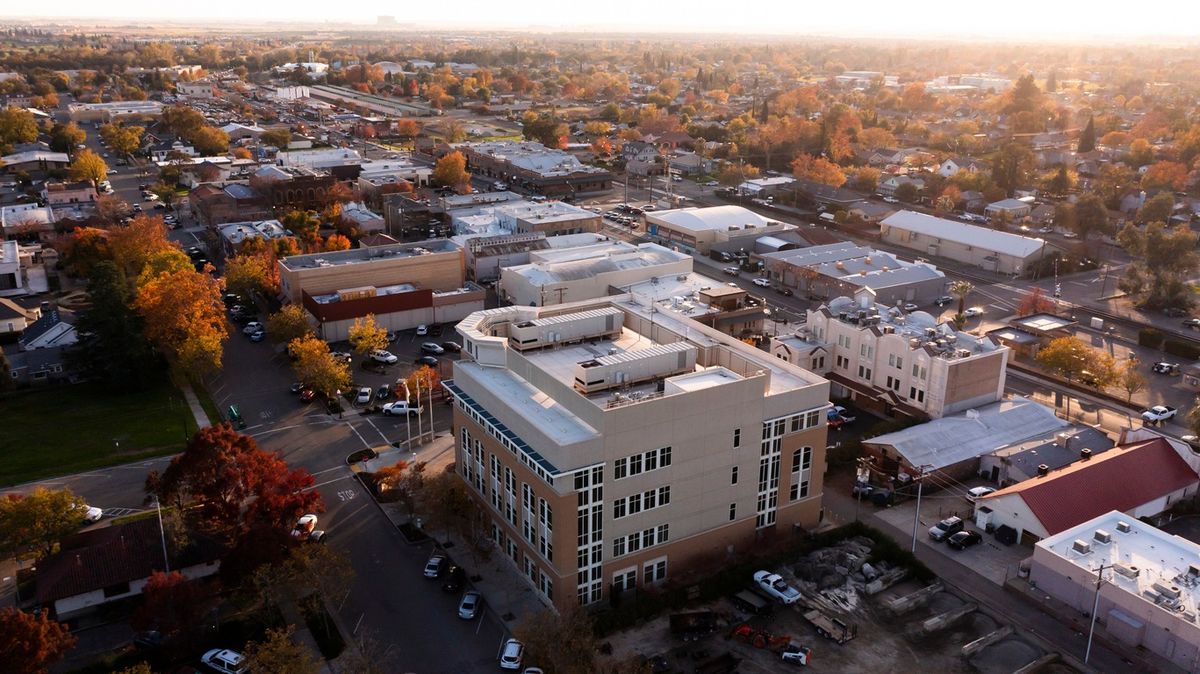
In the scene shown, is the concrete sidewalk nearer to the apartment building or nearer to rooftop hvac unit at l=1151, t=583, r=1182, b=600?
rooftop hvac unit at l=1151, t=583, r=1182, b=600

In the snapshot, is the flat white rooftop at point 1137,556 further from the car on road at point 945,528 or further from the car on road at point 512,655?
the car on road at point 512,655

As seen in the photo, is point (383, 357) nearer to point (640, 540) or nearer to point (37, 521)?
point (37, 521)

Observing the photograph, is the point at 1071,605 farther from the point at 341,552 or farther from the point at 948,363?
the point at 341,552

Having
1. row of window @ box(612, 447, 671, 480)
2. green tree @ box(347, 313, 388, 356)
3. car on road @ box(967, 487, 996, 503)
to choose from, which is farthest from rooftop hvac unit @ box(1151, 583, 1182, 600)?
green tree @ box(347, 313, 388, 356)

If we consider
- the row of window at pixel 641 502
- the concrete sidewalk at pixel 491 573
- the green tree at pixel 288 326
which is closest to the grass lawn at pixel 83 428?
the green tree at pixel 288 326

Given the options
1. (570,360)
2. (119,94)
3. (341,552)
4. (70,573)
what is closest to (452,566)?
(341,552)

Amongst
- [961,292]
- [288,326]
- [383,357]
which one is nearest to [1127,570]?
[961,292]
